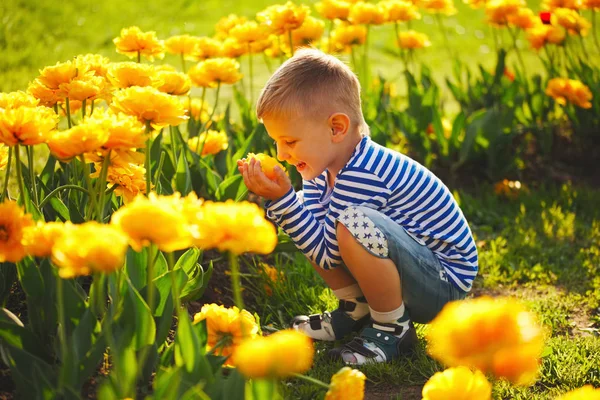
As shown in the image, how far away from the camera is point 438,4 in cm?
423

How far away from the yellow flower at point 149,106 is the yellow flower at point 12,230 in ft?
1.16

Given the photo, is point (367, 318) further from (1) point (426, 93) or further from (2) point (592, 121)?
(2) point (592, 121)

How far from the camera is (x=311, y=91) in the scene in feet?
7.82

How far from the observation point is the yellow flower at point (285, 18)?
11.3 ft

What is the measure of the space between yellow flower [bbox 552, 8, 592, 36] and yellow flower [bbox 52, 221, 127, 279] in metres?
3.35

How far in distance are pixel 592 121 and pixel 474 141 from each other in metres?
0.77

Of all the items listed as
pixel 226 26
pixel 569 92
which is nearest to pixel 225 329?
pixel 226 26

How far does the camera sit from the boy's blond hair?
2.36 meters

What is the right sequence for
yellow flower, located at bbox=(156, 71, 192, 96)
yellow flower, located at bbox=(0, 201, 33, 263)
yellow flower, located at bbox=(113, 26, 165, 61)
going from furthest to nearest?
1. yellow flower, located at bbox=(113, 26, 165, 61)
2. yellow flower, located at bbox=(156, 71, 192, 96)
3. yellow flower, located at bbox=(0, 201, 33, 263)

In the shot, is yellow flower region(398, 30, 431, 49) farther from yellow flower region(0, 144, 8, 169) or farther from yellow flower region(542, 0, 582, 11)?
yellow flower region(0, 144, 8, 169)

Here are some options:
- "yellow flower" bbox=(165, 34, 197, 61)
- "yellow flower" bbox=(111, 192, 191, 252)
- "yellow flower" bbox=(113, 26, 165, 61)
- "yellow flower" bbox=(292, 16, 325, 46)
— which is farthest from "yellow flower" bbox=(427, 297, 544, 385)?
"yellow flower" bbox=(292, 16, 325, 46)

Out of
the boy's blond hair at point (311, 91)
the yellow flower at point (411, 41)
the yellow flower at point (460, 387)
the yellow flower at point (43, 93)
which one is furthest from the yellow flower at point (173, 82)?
the yellow flower at point (411, 41)

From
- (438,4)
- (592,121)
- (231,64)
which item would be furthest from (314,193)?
(592,121)

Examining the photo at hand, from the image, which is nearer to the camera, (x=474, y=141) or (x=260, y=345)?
(x=260, y=345)
